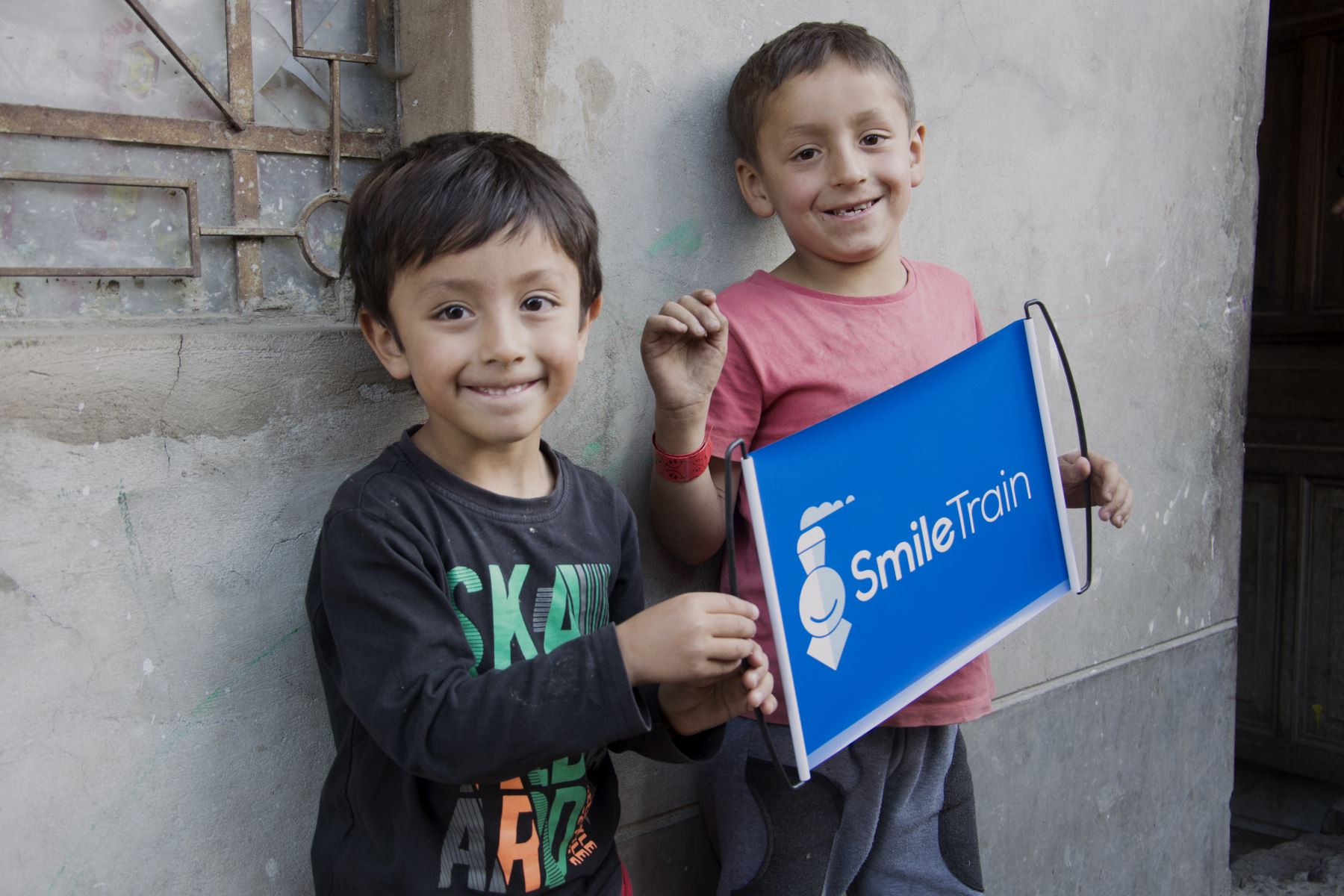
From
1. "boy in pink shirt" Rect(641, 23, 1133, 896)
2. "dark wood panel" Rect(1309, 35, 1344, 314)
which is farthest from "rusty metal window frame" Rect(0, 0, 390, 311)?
"dark wood panel" Rect(1309, 35, 1344, 314)

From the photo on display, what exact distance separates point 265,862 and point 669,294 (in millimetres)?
1045

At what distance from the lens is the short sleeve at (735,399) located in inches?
66.3

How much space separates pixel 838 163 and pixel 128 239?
100cm

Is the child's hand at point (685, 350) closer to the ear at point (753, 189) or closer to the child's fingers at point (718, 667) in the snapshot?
the ear at point (753, 189)

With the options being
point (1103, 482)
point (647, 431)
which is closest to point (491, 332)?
point (647, 431)

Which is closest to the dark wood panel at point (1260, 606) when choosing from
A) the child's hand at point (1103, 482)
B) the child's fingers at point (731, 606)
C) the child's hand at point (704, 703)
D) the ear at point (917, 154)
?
the child's hand at point (1103, 482)

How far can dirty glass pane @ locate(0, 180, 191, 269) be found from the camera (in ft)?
4.63

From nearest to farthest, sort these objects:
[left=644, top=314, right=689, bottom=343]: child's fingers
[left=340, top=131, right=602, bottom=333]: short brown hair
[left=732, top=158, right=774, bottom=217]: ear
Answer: [left=340, top=131, right=602, bottom=333]: short brown hair, [left=644, top=314, right=689, bottom=343]: child's fingers, [left=732, top=158, right=774, bottom=217]: ear

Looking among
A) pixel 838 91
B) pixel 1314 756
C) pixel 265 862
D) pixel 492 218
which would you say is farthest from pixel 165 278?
pixel 1314 756

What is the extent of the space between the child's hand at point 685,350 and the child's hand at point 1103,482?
26.9 inches

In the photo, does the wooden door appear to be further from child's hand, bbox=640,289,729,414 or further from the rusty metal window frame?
the rusty metal window frame

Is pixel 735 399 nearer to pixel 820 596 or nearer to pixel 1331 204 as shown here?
pixel 820 596

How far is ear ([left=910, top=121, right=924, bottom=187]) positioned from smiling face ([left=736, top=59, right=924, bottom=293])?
0.07m

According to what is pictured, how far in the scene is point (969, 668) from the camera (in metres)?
1.81
